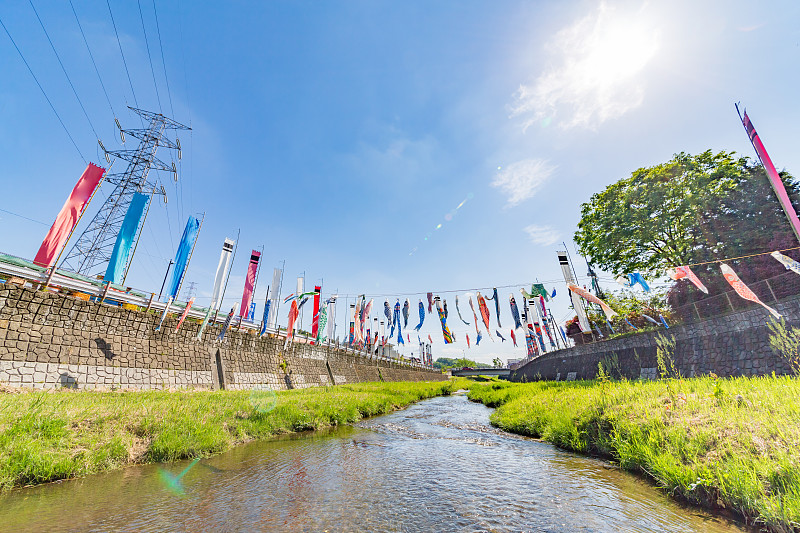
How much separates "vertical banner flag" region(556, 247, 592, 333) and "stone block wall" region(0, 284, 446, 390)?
25.0 m

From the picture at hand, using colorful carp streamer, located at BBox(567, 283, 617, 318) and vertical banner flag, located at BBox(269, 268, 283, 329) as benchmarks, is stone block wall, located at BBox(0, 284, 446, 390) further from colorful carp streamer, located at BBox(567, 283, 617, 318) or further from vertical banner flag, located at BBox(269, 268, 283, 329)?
colorful carp streamer, located at BBox(567, 283, 617, 318)

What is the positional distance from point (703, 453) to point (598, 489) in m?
1.88

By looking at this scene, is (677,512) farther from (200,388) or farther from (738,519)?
(200,388)

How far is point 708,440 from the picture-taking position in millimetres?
5383

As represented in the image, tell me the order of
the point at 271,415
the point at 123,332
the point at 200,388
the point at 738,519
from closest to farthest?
1. the point at 738,519
2. the point at 271,415
3. the point at 123,332
4. the point at 200,388

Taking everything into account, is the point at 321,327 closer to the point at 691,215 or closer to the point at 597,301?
the point at 597,301

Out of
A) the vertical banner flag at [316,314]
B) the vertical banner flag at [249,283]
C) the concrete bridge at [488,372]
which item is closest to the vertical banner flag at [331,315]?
the vertical banner flag at [316,314]

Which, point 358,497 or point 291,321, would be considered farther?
point 291,321

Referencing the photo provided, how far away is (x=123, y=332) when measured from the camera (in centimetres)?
1460

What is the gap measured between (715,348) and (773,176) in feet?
33.5

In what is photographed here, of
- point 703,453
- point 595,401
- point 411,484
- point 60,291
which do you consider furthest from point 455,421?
point 60,291

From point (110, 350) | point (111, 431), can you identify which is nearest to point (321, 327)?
point (110, 350)

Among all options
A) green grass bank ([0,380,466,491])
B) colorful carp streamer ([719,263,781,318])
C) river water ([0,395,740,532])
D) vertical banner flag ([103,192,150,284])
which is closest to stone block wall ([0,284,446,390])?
vertical banner flag ([103,192,150,284])

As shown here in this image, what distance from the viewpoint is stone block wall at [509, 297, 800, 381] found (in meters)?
12.2
